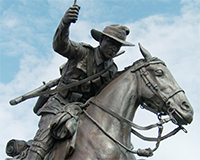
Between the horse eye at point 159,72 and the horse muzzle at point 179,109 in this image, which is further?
the horse eye at point 159,72

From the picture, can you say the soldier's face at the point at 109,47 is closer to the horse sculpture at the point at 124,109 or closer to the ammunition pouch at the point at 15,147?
the horse sculpture at the point at 124,109

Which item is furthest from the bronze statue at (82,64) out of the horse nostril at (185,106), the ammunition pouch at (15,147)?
the horse nostril at (185,106)

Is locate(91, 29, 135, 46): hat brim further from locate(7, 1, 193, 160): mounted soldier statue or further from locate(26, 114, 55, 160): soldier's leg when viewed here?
locate(26, 114, 55, 160): soldier's leg

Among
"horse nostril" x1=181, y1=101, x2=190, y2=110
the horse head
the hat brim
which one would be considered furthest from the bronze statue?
"horse nostril" x1=181, y1=101, x2=190, y2=110

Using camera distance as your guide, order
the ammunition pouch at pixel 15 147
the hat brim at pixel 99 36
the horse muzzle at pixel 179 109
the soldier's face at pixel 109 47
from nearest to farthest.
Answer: the horse muzzle at pixel 179 109, the hat brim at pixel 99 36, the soldier's face at pixel 109 47, the ammunition pouch at pixel 15 147

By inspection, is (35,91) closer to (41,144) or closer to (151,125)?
(41,144)

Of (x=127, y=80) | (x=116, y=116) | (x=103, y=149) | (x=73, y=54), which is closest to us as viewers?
(x=103, y=149)

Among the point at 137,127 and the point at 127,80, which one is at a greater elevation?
the point at 127,80

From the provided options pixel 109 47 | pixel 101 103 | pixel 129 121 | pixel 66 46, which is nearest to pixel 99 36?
pixel 109 47

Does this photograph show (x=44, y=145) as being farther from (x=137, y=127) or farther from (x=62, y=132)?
Result: (x=137, y=127)

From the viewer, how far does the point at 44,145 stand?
6.09m

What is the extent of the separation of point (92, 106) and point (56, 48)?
4.42ft

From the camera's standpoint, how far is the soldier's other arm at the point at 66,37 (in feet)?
20.3

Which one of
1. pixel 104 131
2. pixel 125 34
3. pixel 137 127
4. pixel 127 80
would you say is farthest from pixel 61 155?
pixel 125 34
